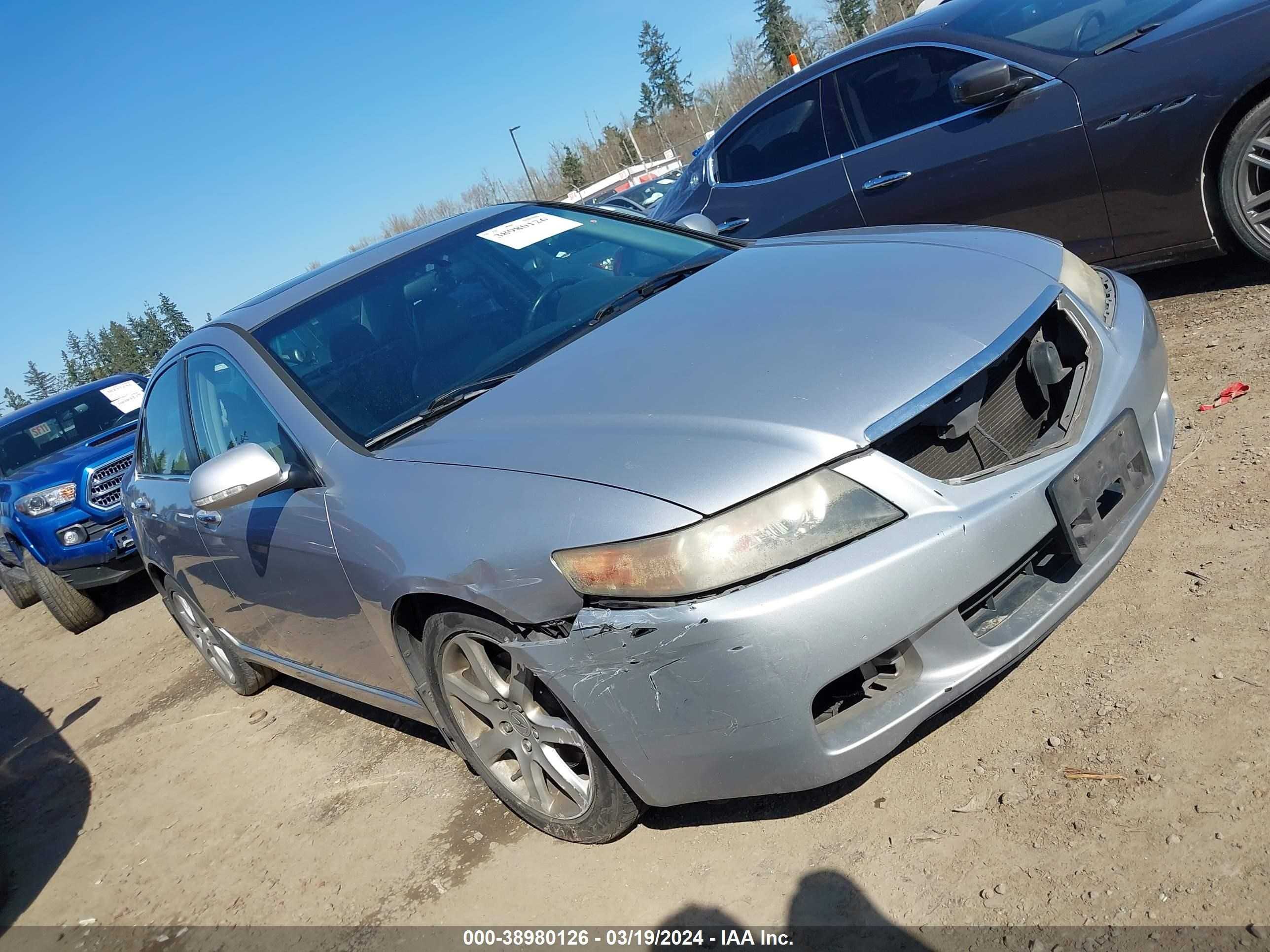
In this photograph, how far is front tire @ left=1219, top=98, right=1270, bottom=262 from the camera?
12.5 ft

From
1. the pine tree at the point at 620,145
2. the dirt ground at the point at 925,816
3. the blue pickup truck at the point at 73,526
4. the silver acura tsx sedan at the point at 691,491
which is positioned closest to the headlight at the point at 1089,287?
the silver acura tsx sedan at the point at 691,491

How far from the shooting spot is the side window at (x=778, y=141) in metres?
5.38

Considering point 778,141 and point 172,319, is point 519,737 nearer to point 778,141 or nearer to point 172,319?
point 778,141

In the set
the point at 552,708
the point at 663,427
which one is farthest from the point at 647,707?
the point at 663,427

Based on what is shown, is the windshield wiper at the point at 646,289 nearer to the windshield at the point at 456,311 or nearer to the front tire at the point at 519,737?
the windshield at the point at 456,311

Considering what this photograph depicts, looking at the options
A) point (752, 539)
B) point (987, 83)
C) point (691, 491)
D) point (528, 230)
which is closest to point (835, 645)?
point (752, 539)

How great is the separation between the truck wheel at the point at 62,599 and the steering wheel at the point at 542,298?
20.0ft

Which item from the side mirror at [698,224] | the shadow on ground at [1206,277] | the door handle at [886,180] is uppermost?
the side mirror at [698,224]

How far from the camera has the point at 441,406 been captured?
281 cm

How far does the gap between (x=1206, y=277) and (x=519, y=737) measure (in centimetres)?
400

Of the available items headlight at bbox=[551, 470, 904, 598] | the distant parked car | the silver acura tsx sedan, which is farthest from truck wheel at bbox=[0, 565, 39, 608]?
headlight at bbox=[551, 470, 904, 598]

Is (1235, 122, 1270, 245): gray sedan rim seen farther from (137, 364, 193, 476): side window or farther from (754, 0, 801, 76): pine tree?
(754, 0, 801, 76): pine tree

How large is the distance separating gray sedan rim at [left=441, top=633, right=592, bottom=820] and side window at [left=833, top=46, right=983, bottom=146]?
3.57 meters

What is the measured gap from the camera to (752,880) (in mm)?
2293
